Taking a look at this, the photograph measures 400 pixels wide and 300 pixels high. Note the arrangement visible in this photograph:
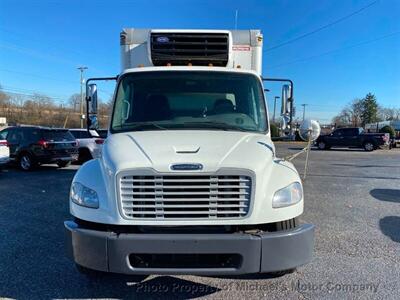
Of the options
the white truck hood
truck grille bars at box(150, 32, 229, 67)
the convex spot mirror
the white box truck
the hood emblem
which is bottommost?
the white box truck

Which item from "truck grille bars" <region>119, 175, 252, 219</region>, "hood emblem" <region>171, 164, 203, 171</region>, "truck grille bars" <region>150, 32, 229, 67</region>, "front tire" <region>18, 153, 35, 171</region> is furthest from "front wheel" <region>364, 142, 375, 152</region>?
"hood emblem" <region>171, 164, 203, 171</region>

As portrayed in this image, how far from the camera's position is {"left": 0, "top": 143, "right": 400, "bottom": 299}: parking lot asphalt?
386 centimetres

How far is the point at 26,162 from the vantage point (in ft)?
46.2

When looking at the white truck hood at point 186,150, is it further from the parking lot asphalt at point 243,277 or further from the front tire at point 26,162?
the front tire at point 26,162

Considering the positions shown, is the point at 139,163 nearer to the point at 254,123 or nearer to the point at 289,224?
the point at 289,224

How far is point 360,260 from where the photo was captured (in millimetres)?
4766

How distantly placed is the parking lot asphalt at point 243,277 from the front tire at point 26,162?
19.4 feet

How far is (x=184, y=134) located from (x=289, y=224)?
1.47 metres

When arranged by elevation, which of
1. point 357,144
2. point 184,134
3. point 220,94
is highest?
point 220,94

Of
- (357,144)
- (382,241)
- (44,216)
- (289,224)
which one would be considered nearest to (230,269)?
(289,224)

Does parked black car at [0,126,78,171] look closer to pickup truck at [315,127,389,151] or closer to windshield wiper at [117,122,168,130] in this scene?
windshield wiper at [117,122,168,130]

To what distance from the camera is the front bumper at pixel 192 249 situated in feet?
10.3

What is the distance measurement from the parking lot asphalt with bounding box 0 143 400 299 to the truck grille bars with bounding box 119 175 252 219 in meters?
1.06

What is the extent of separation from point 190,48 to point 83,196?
3106mm
